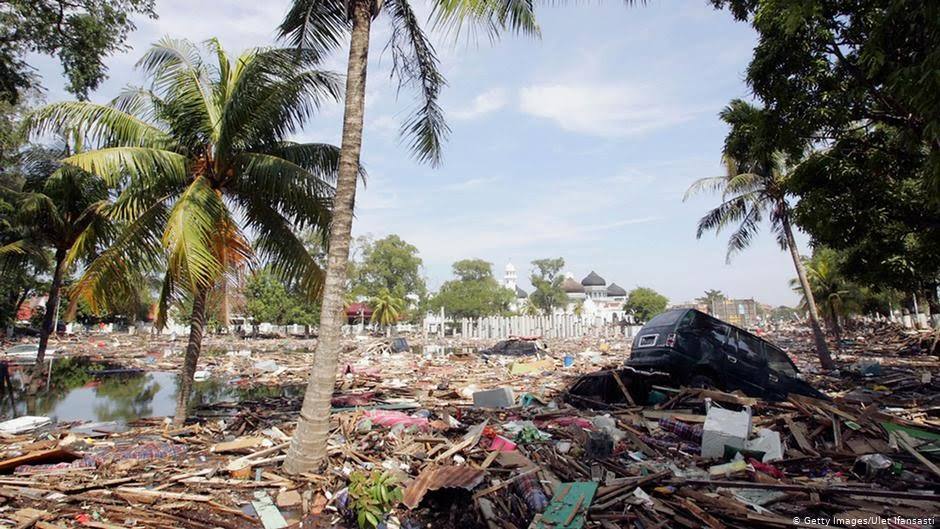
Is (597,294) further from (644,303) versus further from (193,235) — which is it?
(193,235)

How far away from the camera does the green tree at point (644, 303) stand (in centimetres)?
6731

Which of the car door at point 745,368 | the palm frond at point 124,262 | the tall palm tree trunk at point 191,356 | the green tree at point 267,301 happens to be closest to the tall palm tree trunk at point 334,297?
the tall palm tree trunk at point 191,356

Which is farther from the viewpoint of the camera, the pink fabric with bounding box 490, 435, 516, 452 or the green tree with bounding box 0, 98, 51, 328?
the green tree with bounding box 0, 98, 51, 328

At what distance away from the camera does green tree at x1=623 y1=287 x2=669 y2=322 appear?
67312mm

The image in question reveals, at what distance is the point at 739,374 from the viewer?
9094 mm

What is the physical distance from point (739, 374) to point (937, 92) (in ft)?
20.2

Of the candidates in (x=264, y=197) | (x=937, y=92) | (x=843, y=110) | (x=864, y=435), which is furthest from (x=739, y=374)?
(x=264, y=197)

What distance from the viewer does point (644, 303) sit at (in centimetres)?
6862

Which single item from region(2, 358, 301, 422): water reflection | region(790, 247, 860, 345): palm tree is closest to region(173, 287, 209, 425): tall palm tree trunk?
region(2, 358, 301, 422): water reflection

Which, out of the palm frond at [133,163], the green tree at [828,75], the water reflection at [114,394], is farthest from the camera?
the water reflection at [114,394]

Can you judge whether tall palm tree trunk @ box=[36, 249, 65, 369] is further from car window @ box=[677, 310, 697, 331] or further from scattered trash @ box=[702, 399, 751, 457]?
scattered trash @ box=[702, 399, 751, 457]

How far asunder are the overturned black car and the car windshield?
0.07 feet

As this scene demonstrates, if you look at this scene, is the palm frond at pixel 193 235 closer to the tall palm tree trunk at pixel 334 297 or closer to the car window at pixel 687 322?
the tall palm tree trunk at pixel 334 297

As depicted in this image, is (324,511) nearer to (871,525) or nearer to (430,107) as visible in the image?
(871,525)
